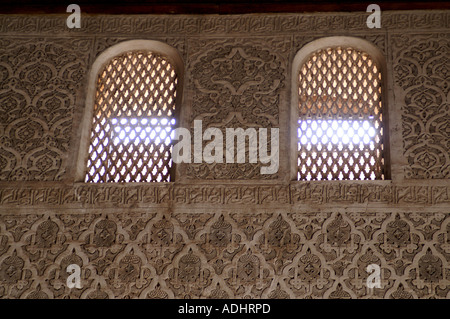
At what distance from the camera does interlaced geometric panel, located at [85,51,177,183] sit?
5.04m

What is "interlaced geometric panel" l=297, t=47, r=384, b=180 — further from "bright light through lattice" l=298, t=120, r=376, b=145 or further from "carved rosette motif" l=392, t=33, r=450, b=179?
"carved rosette motif" l=392, t=33, r=450, b=179

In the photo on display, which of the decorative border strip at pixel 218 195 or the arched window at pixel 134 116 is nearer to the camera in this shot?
the decorative border strip at pixel 218 195

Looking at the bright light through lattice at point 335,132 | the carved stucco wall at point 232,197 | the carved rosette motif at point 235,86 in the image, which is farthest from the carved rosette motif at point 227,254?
the bright light through lattice at point 335,132

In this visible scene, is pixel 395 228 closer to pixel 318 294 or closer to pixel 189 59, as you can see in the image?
pixel 318 294

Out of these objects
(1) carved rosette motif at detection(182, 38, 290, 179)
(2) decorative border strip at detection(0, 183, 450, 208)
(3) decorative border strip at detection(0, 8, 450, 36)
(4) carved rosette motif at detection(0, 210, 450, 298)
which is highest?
(3) decorative border strip at detection(0, 8, 450, 36)

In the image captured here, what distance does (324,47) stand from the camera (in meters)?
5.37

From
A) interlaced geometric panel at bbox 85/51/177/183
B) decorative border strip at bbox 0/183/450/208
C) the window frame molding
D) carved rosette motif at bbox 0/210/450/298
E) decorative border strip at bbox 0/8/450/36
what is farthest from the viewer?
decorative border strip at bbox 0/8/450/36

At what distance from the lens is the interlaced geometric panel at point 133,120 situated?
198 inches

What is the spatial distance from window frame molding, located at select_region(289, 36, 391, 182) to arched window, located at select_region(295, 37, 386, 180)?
0.04ft

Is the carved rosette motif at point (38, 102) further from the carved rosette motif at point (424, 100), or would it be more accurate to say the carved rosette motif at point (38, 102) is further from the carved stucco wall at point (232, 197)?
the carved rosette motif at point (424, 100)

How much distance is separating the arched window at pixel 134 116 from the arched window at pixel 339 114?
883 millimetres

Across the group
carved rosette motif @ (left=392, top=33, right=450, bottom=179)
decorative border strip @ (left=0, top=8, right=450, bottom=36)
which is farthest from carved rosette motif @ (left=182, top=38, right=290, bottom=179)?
carved rosette motif @ (left=392, top=33, right=450, bottom=179)

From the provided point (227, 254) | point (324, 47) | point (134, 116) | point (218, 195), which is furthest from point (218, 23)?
point (227, 254)

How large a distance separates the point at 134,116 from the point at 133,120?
→ 3 cm
